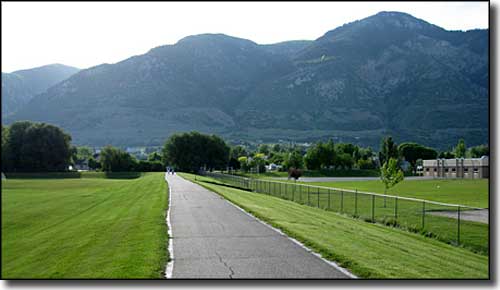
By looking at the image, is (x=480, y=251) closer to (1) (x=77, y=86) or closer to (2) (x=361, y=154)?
(1) (x=77, y=86)

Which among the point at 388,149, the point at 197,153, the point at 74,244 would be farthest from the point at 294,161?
the point at 74,244

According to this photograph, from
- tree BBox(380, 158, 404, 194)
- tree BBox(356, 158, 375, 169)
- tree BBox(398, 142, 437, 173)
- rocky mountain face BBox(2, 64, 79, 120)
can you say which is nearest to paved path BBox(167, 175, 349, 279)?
rocky mountain face BBox(2, 64, 79, 120)

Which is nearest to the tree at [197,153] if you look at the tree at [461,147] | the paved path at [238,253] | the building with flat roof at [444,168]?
the building with flat roof at [444,168]

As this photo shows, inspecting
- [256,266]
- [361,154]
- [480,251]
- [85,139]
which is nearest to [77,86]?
[85,139]

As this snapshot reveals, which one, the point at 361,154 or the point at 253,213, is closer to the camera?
the point at 253,213

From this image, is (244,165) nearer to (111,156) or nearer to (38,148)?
(111,156)

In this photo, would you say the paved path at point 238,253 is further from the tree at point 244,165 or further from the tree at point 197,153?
the tree at point 244,165

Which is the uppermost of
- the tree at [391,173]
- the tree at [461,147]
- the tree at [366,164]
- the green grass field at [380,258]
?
the tree at [461,147]
